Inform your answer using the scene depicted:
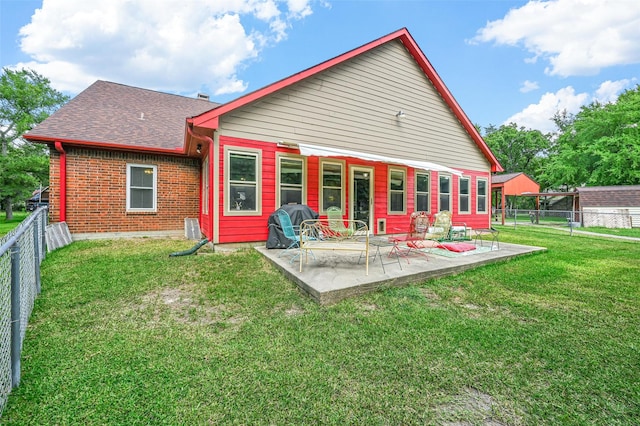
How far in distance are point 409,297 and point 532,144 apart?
46.7 meters

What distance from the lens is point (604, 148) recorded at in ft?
73.9

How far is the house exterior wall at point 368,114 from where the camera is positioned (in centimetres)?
717

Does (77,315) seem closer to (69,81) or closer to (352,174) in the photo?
Result: (352,174)

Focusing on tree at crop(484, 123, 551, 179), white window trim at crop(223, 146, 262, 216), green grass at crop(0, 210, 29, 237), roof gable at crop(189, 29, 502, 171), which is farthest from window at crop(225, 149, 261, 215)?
tree at crop(484, 123, 551, 179)

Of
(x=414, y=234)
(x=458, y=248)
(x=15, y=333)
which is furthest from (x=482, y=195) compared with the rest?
(x=15, y=333)

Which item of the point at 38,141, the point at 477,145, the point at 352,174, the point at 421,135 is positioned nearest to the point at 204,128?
the point at 352,174

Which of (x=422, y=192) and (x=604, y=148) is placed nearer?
(x=422, y=192)

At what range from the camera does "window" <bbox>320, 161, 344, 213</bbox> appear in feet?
26.2

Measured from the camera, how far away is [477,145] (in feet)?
38.1

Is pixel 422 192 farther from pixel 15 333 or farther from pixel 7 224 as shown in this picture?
pixel 7 224

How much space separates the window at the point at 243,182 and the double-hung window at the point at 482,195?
9776mm

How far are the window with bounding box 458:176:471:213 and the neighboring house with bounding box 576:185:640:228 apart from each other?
9.72m

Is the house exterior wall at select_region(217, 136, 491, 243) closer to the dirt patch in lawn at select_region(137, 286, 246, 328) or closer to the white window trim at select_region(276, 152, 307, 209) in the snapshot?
the white window trim at select_region(276, 152, 307, 209)

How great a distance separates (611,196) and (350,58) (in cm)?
2062
